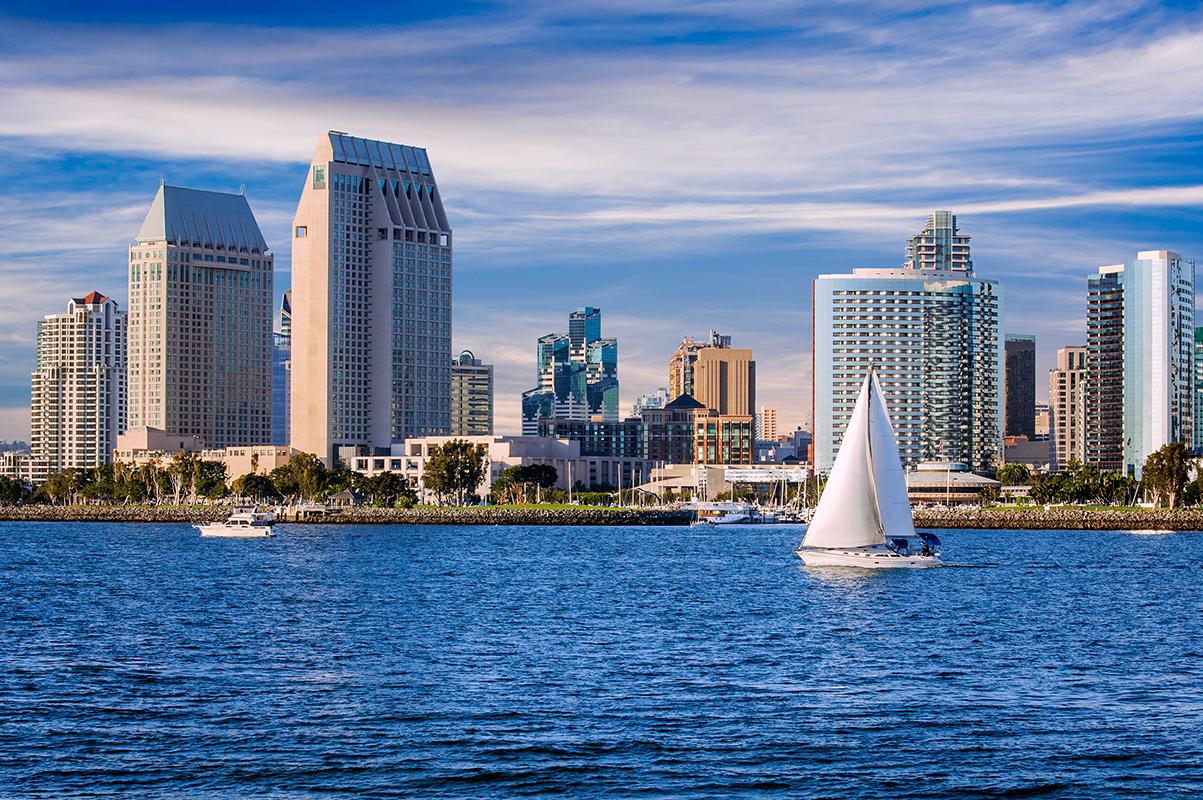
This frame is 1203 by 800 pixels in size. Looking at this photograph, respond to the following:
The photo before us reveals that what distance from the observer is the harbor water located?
146 feet

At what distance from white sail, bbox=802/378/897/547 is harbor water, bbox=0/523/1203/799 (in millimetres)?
4495

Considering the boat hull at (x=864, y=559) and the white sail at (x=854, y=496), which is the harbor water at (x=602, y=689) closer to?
the boat hull at (x=864, y=559)

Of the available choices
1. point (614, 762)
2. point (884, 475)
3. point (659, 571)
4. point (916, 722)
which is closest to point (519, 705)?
point (614, 762)

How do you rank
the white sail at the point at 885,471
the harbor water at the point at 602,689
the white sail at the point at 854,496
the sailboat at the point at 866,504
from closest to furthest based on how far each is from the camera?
the harbor water at the point at 602,689, the white sail at the point at 854,496, the sailboat at the point at 866,504, the white sail at the point at 885,471

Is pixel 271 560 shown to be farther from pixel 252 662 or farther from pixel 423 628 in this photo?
pixel 252 662

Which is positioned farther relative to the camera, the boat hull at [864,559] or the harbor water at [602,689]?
the boat hull at [864,559]

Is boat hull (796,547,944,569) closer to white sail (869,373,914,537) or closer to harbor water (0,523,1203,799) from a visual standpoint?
white sail (869,373,914,537)

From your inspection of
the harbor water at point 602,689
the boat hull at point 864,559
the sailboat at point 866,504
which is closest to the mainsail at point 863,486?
the sailboat at point 866,504

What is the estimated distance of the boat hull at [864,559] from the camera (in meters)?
118

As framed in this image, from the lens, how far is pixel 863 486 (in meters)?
116

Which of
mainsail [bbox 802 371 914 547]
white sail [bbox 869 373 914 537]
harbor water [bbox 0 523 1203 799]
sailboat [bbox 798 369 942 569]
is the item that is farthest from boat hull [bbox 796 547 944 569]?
harbor water [bbox 0 523 1203 799]

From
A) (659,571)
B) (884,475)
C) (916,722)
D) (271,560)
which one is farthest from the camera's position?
(271,560)

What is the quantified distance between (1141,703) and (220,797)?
3144cm

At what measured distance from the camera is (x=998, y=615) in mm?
88000
